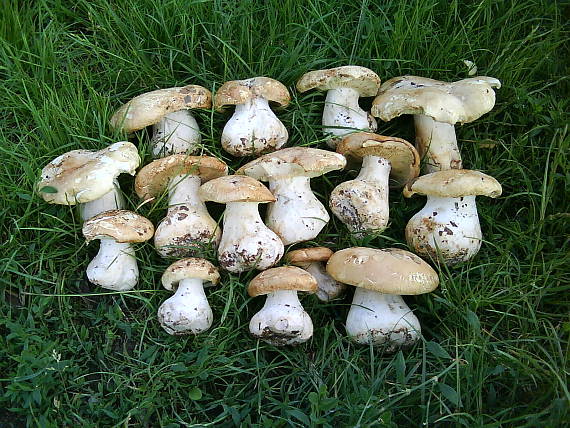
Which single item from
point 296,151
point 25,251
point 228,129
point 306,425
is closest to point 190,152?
point 228,129

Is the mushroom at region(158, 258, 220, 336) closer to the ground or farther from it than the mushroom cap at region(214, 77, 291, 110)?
closer to the ground

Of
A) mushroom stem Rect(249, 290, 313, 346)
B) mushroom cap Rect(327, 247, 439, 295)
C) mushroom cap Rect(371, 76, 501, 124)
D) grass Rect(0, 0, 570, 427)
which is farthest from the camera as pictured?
mushroom cap Rect(371, 76, 501, 124)

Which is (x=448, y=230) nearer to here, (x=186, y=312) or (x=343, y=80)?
(x=343, y=80)

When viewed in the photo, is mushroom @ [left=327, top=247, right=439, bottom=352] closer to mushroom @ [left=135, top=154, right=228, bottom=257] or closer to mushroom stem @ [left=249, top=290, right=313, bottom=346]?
mushroom stem @ [left=249, top=290, right=313, bottom=346]

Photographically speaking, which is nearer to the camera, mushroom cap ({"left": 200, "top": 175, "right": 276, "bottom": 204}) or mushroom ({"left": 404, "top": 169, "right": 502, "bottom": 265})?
mushroom cap ({"left": 200, "top": 175, "right": 276, "bottom": 204})

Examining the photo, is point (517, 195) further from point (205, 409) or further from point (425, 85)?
point (205, 409)

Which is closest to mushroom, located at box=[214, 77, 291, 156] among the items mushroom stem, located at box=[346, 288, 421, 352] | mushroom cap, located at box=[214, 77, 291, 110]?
mushroom cap, located at box=[214, 77, 291, 110]

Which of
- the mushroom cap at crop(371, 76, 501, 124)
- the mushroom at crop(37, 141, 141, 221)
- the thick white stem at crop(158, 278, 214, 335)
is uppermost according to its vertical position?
the mushroom cap at crop(371, 76, 501, 124)
